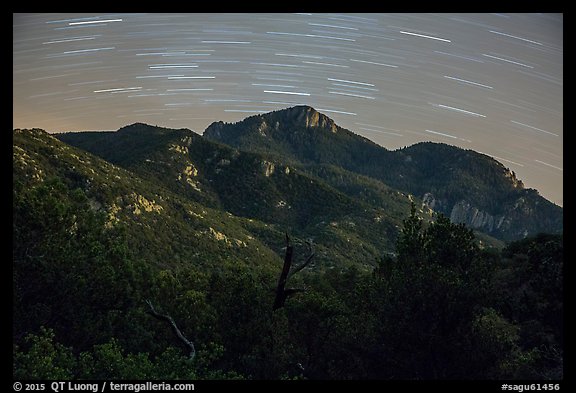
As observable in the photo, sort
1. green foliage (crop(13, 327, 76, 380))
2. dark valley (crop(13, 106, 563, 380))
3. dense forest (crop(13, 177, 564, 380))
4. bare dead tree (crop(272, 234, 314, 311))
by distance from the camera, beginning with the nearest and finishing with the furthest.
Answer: green foliage (crop(13, 327, 76, 380)) → dense forest (crop(13, 177, 564, 380)) → dark valley (crop(13, 106, 563, 380)) → bare dead tree (crop(272, 234, 314, 311))

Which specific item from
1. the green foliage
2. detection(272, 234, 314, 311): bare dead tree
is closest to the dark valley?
the green foliage

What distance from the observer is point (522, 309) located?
706 inches

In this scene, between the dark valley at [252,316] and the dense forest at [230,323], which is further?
the dark valley at [252,316]

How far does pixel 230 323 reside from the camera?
12.9m

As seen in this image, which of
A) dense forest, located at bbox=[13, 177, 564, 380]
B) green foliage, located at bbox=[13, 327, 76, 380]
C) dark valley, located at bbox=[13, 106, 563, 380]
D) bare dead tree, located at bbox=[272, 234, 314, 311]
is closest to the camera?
green foliage, located at bbox=[13, 327, 76, 380]

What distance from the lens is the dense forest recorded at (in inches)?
380

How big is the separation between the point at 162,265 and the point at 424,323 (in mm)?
82115

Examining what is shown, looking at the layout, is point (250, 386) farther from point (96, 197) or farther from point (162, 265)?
point (96, 197)

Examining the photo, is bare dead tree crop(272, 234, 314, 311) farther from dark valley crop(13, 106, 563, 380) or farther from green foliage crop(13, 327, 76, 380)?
green foliage crop(13, 327, 76, 380)

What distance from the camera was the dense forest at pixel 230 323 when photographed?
9648mm

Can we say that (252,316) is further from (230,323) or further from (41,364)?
(41,364)

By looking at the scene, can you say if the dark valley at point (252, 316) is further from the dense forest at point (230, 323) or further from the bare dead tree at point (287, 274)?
the bare dead tree at point (287, 274)

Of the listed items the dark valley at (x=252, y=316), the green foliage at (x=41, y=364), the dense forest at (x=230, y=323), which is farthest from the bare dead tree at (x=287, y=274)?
the green foliage at (x=41, y=364)
